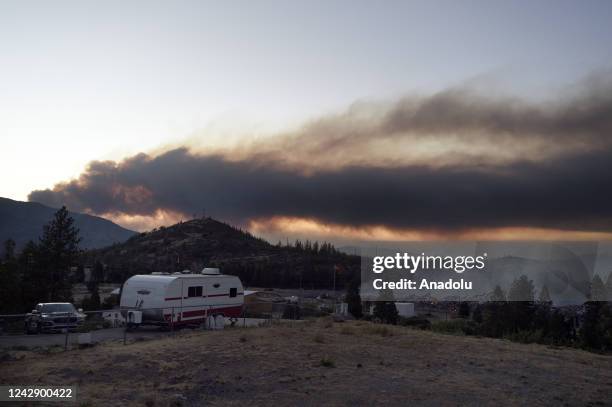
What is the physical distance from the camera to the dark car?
2605cm

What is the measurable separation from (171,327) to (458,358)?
14377 mm

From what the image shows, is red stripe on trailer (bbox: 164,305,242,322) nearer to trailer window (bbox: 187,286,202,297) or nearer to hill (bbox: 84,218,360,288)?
trailer window (bbox: 187,286,202,297)

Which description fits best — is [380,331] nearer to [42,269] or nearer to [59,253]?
[42,269]

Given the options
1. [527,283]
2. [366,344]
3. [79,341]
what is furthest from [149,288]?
[527,283]

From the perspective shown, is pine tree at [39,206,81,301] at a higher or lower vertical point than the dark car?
higher

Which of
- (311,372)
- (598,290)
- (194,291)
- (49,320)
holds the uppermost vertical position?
(598,290)

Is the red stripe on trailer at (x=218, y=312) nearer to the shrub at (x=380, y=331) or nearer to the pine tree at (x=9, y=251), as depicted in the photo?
the shrub at (x=380, y=331)

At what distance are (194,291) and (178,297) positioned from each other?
1.29 meters

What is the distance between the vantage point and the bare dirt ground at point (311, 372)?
13.2 meters

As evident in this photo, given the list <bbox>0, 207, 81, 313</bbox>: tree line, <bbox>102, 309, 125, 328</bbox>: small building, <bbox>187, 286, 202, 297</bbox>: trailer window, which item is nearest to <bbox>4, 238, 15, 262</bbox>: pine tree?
<bbox>0, 207, 81, 313</bbox>: tree line

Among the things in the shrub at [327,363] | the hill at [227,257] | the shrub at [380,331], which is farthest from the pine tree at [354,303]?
the hill at [227,257]

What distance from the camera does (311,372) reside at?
1565cm

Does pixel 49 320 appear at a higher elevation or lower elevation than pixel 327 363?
higher

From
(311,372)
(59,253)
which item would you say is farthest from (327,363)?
(59,253)
